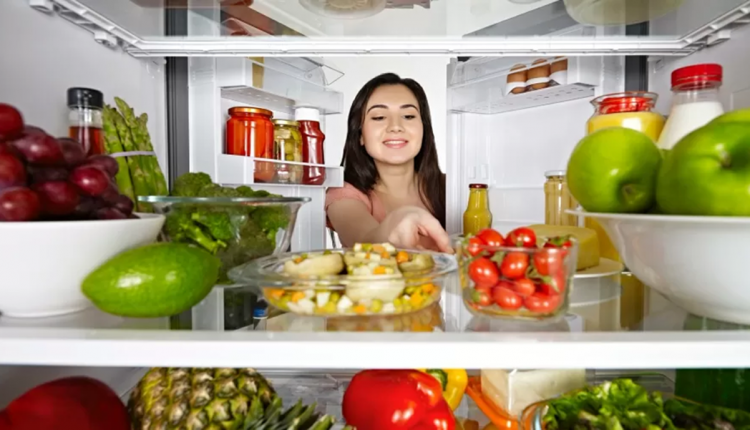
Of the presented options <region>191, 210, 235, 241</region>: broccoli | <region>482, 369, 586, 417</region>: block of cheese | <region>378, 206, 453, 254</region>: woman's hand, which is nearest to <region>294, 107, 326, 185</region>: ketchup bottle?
<region>378, 206, 453, 254</region>: woman's hand

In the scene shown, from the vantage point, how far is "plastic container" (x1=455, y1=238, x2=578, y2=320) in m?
0.42

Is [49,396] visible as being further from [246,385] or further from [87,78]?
[87,78]

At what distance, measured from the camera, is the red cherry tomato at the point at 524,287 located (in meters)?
0.42

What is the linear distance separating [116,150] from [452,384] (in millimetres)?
627

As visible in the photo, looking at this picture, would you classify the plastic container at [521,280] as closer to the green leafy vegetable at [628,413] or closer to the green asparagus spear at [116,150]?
the green leafy vegetable at [628,413]

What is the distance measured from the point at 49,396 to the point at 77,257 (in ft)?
0.55

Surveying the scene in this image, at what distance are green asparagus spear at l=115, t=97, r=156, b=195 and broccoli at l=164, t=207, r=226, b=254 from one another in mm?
217

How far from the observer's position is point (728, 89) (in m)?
0.81

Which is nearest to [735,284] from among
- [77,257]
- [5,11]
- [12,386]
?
[77,257]

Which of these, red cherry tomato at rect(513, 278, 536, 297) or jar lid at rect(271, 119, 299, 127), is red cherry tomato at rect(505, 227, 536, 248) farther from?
jar lid at rect(271, 119, 299, 127)

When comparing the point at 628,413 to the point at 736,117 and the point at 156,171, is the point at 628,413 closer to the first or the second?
the point at 736,117

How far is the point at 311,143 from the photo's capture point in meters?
1.16

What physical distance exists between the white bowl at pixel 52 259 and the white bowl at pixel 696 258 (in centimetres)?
47

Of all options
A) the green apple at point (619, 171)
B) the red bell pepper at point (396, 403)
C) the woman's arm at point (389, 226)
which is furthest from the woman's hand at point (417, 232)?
the green apple at point (619, 171)
